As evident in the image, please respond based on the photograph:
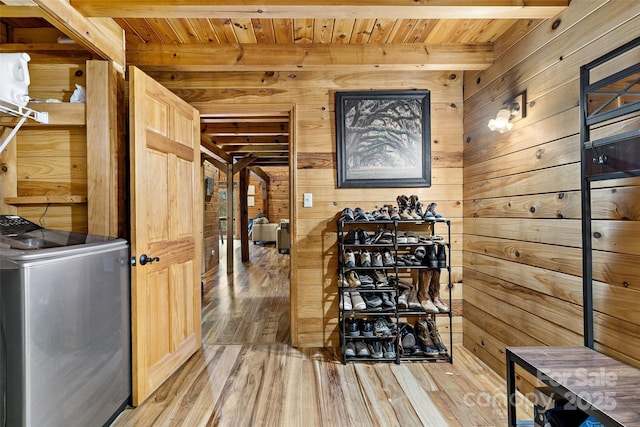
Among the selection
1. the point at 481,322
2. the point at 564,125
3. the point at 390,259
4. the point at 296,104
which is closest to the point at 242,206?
the point at 296,104

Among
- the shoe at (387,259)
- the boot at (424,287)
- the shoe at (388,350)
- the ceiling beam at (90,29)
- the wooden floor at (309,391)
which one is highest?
the ceiling beam at (90,29)

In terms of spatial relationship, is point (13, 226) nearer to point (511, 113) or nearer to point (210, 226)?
point (511, 113)

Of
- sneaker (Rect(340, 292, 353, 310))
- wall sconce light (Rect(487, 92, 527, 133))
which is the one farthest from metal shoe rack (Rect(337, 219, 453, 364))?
wall sconce light (Rect(487, 92, 527, 133))

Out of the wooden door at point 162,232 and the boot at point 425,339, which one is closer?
the wooden door at point 162,232

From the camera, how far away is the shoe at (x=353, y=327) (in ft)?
7.73

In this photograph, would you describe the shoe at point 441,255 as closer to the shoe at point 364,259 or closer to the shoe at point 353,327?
the shoe at point 364,259

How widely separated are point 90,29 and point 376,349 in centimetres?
269

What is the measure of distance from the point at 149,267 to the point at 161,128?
911mm

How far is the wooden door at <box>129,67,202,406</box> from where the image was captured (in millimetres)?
1849

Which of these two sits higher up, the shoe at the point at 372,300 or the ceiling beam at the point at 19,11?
the ceiling beam at the point at 19,11

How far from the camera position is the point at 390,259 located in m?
2.36

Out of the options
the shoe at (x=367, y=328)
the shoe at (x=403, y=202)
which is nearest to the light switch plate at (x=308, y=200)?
the shoe at (x=403, y=202)

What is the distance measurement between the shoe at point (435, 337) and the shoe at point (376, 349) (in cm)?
40

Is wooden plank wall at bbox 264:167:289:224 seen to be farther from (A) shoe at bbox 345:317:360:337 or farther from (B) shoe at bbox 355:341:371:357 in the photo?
(B) shoe at bbox 355:341:371:357
